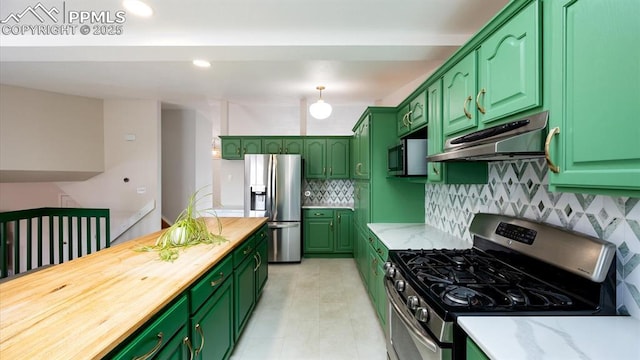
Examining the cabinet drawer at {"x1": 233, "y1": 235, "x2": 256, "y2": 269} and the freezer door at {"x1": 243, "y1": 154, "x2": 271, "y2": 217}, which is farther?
the freezer door at {"x1": 243, "y1": 154, "x2": 271, "y2": 217}

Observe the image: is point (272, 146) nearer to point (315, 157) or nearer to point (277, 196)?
point (315, 157)

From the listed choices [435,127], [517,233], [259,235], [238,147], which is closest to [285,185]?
[238,147]

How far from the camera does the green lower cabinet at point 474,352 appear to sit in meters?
0.88

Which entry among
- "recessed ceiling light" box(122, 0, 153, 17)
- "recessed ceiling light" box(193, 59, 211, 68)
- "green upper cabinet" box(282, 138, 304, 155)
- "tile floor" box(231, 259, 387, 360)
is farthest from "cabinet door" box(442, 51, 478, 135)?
"green upper cabinet" box(282, 138, 304, 155)

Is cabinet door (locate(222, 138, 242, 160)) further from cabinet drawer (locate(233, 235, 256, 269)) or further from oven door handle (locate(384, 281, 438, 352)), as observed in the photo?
oven door handle (locate(384, 281, 438, 352))

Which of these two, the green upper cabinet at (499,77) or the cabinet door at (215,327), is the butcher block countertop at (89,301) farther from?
the green upper cabinet at (499,77)

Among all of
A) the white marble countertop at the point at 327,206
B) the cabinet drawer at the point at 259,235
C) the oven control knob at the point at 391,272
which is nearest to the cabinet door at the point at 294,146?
the white marble countertop at the point at 327,206

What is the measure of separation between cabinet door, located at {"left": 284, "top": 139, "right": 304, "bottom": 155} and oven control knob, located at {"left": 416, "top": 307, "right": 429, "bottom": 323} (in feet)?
12.0

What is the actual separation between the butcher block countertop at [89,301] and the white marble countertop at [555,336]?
3.81 ft

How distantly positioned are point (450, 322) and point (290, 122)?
447 centimetres

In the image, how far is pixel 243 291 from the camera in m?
2.18

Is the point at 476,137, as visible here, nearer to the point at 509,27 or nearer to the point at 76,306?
the point at 509,27

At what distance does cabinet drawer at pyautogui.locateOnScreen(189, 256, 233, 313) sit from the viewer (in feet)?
4.40

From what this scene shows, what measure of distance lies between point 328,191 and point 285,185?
40.8 inches
